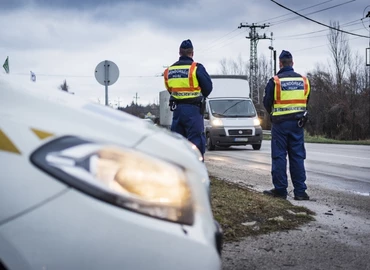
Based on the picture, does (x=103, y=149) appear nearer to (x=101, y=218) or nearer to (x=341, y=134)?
(x=101, y=218)

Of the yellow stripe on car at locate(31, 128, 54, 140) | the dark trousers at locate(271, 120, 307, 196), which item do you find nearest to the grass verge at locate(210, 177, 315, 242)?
the dark trousers at locate(271, 120, 307, 196)

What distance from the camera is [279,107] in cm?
656

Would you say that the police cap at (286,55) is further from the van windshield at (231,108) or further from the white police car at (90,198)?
the van windshield at (231,108)

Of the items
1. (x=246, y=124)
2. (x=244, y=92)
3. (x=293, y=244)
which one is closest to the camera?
(x=293, y=244)

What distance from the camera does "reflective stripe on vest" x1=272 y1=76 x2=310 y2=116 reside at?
21.3 ft

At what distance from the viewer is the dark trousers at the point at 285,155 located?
6.50m

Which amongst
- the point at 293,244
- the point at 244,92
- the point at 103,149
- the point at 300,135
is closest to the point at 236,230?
the point at 293,244

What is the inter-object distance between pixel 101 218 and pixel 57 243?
5.8 inches

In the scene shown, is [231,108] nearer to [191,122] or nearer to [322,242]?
[191,122]

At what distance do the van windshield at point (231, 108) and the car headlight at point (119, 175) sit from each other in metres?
17.0

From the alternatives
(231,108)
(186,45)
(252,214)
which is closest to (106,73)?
(231,108)

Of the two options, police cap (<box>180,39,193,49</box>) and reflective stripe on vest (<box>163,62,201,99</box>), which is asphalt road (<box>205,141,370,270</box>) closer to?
reflective stripe on vest (<box>163,62,201,99</box>)

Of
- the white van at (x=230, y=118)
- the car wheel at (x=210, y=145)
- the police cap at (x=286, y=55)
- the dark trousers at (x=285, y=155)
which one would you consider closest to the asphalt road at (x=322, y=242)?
the dark trousers at (x=285, y=155)

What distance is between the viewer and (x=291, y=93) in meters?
6.50
